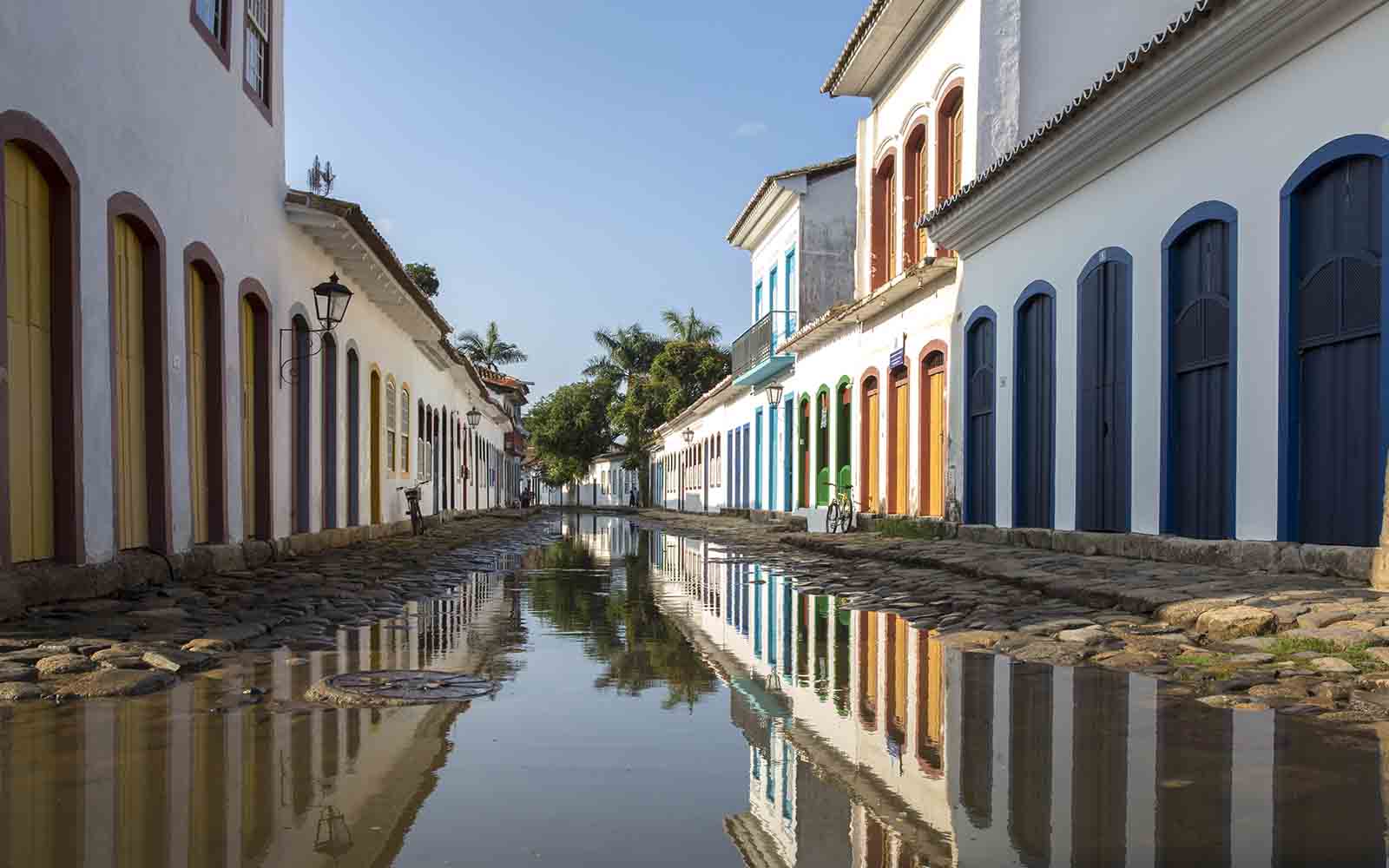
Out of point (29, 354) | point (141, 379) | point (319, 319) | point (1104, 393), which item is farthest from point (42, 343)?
point (1104, 393)

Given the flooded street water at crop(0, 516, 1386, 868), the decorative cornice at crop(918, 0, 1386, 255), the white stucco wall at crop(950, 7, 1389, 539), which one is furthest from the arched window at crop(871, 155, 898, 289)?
the flooded street water at crop(0, 516, 1386, 868)

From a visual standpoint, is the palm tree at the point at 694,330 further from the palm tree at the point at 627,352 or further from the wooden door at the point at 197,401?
the wooden door at the point at 197,401

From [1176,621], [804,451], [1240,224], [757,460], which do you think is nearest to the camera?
Answer: [1176,621]

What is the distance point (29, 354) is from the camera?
22.4 feet

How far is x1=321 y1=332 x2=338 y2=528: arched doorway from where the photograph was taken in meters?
14.6

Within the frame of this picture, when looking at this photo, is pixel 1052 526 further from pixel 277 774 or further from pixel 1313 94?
pixel 277 774

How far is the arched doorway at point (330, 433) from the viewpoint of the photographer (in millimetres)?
14633

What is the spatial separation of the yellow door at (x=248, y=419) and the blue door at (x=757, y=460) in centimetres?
2029

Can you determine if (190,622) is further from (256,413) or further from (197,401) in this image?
(256,413)

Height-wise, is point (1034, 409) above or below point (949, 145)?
below

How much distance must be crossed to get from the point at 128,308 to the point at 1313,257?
330 inches

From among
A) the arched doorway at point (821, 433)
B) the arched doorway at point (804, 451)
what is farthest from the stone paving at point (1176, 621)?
the arched doorway at point (804, 451)

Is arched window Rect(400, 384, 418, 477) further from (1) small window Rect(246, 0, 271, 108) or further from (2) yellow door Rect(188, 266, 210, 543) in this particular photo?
(2) yellow door Rect(188, 266, 210, 543)

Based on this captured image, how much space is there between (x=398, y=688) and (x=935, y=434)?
13.4m
